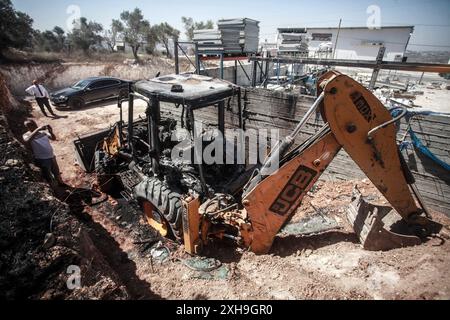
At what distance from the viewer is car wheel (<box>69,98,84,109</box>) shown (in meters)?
12.4

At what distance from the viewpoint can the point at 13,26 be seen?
1873cm

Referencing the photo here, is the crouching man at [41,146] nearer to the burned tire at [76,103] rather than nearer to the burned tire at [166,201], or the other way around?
the burned tire at [166,201]

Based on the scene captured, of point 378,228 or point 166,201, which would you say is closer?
point 378,228

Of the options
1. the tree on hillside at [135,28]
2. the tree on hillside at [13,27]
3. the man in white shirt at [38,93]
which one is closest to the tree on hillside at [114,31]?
the tree on hillside at [135,28]

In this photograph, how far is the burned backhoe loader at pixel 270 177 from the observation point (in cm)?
314

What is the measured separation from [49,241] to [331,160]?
11.7 feet

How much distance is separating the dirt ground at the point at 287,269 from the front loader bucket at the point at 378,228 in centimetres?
12

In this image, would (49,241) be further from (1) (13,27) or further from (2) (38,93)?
(1) (13,27)

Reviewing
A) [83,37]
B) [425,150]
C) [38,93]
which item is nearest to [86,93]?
[38,93]

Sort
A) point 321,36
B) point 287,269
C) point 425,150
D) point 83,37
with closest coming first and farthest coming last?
point 287,269, point 425,150, point 83,37, point 321,36

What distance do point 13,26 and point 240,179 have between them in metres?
24.0

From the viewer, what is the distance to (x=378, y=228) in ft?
12.2

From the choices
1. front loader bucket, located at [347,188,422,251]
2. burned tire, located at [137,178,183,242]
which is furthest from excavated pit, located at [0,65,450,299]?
burned tire, located at [137,178,183,242]

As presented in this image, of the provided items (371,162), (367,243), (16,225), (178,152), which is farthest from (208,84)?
(367,243)
